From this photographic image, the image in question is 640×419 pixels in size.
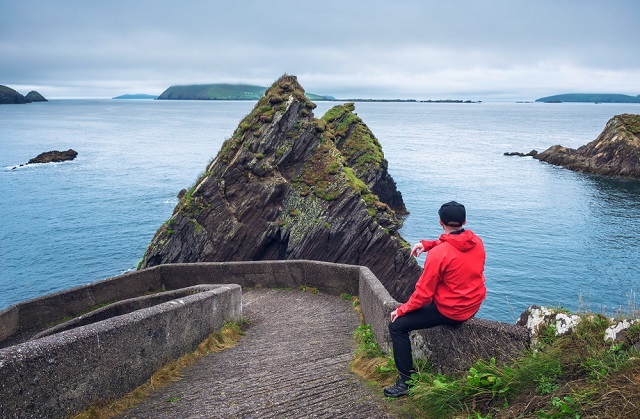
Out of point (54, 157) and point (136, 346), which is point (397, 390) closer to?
point (136, 346)

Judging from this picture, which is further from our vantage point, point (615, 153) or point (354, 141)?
point (615, 153)

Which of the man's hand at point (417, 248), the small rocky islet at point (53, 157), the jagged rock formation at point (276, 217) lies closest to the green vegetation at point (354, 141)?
A: the jagged rock formation at point (276, 217)

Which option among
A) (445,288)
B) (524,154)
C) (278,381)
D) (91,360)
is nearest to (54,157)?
(524,154)

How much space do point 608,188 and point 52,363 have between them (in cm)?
6987

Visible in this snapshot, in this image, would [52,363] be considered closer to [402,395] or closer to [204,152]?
[402,395]

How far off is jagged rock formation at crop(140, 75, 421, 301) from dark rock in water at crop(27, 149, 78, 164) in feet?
222

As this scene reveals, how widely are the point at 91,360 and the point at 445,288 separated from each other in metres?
4.06

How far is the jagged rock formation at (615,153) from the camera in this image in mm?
70750

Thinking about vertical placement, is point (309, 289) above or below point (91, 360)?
below

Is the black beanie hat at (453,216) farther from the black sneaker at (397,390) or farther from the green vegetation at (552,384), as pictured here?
the black sneaker at (397,390)

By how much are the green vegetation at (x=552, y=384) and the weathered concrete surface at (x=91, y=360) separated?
11.2 feet

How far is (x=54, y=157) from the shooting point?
85750mm

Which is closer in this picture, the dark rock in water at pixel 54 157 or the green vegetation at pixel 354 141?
the green vegetation at pixel 354 141

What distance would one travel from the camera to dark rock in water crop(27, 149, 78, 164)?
83.4 metres
